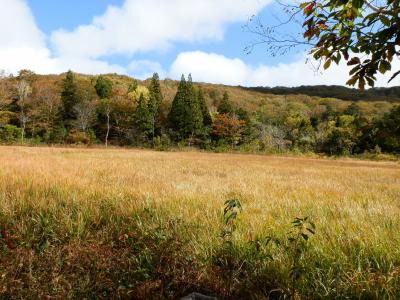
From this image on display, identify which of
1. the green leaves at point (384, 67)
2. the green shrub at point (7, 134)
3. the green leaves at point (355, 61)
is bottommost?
the green shrub at point (7, 134)

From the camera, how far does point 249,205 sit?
645 cm

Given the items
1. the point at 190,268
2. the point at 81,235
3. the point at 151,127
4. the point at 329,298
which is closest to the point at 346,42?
the point at 329,298

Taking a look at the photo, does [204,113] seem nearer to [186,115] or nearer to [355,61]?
[186,115]

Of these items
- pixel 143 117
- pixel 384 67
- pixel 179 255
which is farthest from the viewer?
pixel 143 117

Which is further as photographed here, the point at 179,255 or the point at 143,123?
the point at 143,123

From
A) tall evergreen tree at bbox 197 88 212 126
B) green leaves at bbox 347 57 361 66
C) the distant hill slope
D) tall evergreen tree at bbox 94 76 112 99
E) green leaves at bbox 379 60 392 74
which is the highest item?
the distant hill slope

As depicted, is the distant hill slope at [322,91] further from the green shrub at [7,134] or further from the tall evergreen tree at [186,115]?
the green shrub at [7,134]

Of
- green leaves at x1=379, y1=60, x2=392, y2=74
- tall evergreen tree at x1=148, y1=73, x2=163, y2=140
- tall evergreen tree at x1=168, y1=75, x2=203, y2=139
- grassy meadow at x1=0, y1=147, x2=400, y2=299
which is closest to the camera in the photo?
green leaves at x1=379, y1=60, x2=392, y2=74

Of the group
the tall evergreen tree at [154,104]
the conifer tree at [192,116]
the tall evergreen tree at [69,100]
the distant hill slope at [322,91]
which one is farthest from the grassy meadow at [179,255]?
the distant hill slope at [322,91]

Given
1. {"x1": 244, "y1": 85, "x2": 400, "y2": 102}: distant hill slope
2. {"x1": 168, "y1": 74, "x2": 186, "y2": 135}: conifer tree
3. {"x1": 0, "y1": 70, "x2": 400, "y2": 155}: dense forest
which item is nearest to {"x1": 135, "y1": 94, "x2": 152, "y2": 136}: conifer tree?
{"x1": 0, "y1": 70, "x2": 400, "y2": 155}: dense forest

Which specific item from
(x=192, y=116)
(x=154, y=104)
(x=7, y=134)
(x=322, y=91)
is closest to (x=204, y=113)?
(x=192, y=116)

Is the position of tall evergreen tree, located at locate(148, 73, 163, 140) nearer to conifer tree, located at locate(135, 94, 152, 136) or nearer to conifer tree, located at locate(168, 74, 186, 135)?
conifer tree, located at locate(135, 94, 152, 136)

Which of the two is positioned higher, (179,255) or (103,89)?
(103,89)

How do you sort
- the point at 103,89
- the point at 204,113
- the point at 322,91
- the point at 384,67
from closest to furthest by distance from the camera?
the point at 384,67
the point at 204,113
the point at 103,89
the point at 322,91
